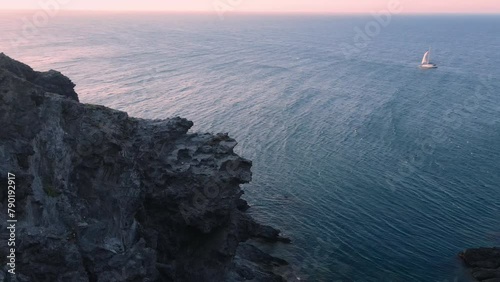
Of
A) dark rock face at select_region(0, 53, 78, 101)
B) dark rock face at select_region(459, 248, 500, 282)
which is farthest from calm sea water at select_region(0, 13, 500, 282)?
dark rock face at select_region(0, 53, 78, 101)

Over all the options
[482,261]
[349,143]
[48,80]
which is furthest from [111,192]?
[349,143]

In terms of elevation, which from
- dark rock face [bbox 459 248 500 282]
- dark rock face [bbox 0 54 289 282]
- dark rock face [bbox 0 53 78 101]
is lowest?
dark rock face [bbox 459 248 500 282]

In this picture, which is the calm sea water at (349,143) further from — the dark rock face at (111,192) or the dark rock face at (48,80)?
the dark rock face at (48,80)

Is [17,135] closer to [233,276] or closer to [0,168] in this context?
[0,168]

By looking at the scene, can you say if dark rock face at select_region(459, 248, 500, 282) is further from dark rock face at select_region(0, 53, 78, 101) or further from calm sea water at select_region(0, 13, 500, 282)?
dark rock face at select_region(0, 53, 78, 101)

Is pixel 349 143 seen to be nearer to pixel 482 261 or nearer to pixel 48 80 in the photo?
pixel 482 261
